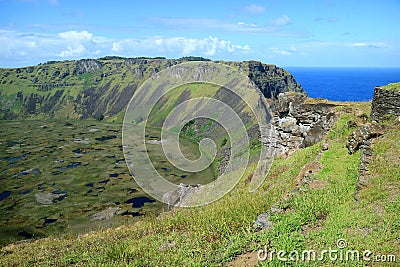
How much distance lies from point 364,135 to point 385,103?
4.27 m

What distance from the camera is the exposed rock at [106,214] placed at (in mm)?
79188

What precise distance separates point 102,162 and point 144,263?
425 ft

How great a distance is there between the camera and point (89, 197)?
313ft

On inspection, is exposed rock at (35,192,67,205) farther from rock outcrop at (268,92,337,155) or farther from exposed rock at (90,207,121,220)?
rock outcrop at (268,92,337,155)

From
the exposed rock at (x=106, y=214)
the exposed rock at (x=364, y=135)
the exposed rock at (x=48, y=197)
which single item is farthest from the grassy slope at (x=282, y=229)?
the exposed rock at (x=48, y=197)

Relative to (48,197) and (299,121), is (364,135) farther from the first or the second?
(48,197)

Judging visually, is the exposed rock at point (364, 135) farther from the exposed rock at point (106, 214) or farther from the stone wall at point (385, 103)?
the exposed rock at point (106, 214)

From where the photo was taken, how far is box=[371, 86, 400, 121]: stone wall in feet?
72.6

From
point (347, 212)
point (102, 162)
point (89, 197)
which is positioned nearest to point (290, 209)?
point (347, 212)

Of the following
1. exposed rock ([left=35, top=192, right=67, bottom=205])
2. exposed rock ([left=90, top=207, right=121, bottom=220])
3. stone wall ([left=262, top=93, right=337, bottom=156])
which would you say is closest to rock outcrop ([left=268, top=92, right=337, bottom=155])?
stone wall ([left=262, top=93, right=337, bottom=156])

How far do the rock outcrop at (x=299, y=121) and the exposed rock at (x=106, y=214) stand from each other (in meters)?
56.8

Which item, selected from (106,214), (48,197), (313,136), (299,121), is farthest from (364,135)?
(48,197)

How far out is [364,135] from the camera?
67.1 feet

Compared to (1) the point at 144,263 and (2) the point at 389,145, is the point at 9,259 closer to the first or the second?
(1) the point at 144,263
